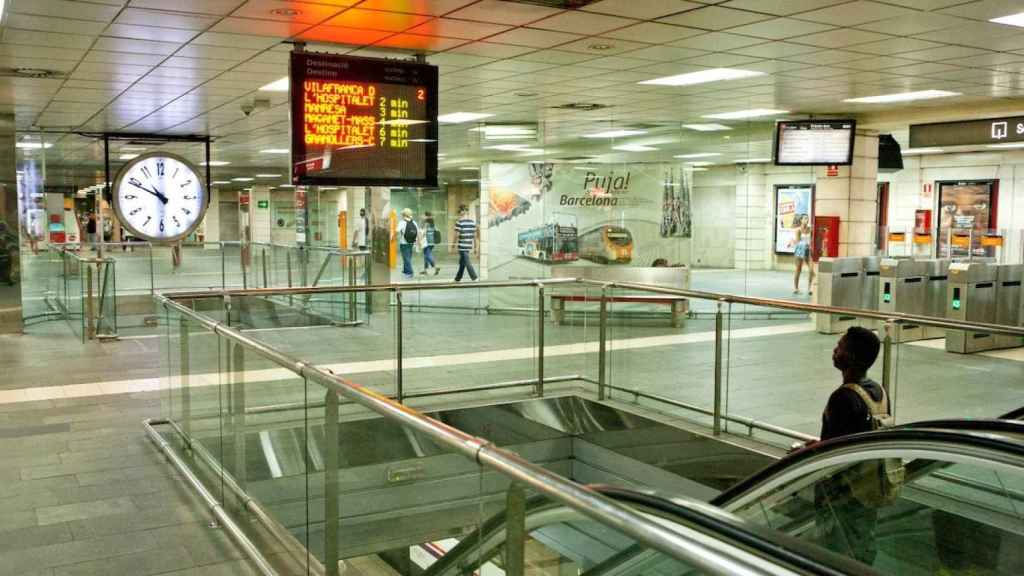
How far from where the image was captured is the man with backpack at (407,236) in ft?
49.8

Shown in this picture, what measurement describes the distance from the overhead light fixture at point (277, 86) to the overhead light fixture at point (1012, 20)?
6.53 meters

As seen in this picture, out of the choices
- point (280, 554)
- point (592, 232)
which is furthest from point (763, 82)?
point (280, 554)

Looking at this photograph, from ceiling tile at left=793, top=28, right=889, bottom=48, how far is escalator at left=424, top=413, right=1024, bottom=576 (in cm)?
390

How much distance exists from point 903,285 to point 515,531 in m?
12.2

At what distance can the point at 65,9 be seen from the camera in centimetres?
588

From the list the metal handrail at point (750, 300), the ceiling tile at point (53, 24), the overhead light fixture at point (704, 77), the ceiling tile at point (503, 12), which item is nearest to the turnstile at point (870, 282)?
the overhead light fixture at point (704, 77)

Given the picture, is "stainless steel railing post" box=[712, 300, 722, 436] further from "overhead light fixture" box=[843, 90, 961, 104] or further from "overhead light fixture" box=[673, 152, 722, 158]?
"overhead light fixture" box=[673, 152, 722, 158]

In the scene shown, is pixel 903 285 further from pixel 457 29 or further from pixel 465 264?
pixel 457 29

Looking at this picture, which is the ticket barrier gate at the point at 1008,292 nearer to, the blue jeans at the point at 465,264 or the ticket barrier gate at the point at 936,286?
the ticket barrier gate at the point at 936,286

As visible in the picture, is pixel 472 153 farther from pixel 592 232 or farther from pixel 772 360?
pixel 772 360

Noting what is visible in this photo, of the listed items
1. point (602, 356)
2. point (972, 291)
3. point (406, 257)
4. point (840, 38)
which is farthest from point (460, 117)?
point (972, 291)

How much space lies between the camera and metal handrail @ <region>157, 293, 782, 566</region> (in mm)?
1525

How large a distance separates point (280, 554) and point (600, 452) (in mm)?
4952

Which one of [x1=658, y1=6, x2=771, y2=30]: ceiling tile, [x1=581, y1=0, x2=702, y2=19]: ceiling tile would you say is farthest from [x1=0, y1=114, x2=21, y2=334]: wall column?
[x1=658, y1=6, x2=771, y2=30]: ceiling tile
